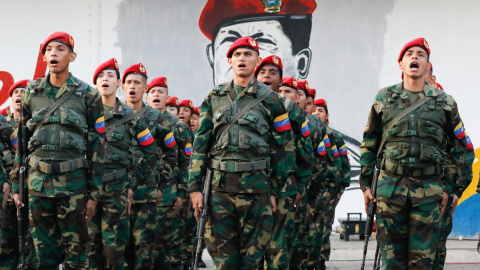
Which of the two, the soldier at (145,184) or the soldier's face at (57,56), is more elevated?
the soldier's face at (57,56)

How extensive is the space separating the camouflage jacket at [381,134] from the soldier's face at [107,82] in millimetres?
2813

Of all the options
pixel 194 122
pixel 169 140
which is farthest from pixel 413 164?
pixel 194 122

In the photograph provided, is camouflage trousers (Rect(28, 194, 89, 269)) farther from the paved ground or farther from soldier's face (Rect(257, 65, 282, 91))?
the paved ground

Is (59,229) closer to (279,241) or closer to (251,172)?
(251,172)

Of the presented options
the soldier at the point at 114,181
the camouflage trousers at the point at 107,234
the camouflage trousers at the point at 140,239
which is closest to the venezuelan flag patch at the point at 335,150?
the camouflage trousers at the point at 140,239

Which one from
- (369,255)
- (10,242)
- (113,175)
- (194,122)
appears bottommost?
(369,255)

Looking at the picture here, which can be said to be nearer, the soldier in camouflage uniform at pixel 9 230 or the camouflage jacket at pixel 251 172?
the camouflage jacket at pixel 251 172

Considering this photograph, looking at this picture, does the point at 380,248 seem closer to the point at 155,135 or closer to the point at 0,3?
the point at 155,135

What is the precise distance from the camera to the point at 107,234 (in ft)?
23.6

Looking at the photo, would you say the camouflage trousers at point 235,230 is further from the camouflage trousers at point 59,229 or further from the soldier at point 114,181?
the soldier at point 114,181

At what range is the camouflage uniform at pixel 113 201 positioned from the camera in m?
7.21

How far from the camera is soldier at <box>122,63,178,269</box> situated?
7.75m

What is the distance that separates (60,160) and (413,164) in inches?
115

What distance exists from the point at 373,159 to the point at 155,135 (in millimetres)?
2873
